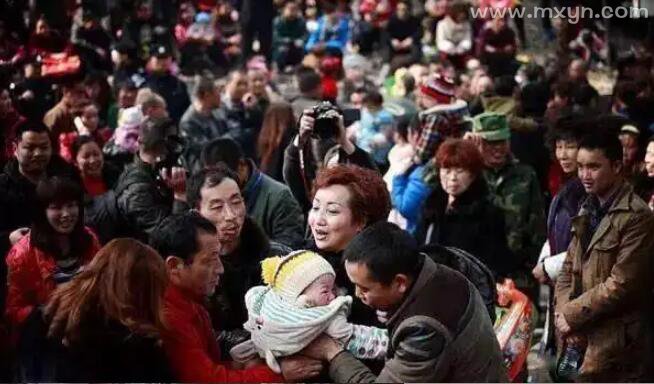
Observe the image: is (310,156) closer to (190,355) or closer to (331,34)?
(190,355)

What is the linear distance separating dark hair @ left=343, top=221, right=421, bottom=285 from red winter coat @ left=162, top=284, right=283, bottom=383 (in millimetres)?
650

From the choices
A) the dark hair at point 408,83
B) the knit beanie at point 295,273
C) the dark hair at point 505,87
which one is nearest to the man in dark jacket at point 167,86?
the dark hair at point 408,83

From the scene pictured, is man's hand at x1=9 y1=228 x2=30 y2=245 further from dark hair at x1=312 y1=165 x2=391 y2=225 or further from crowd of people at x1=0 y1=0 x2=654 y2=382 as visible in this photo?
dark hair at x1=312 y1=165 x2=391 y2=225

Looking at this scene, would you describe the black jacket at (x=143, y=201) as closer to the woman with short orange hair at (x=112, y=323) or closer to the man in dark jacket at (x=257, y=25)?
the woman with short orange hair at (x=112, y=323)

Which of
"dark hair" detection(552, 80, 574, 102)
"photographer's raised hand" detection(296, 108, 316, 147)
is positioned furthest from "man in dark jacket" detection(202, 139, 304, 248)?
"dark hair" detection(552, 80, 574, 102)

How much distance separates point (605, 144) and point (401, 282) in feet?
7.78

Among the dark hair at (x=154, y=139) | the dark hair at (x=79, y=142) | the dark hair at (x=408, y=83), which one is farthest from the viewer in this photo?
the dark hair at (x=408, y=83)

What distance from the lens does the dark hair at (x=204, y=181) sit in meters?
5.94

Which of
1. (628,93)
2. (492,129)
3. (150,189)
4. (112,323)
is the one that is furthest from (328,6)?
(112,323)

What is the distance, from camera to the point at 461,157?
775cm

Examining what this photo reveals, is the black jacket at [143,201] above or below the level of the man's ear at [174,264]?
below

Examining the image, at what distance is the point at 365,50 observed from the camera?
22.2 meters

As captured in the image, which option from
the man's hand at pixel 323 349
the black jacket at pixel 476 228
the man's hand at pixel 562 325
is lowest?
the man's hand at pixel 562 325

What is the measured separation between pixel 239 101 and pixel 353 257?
823 centimetres
